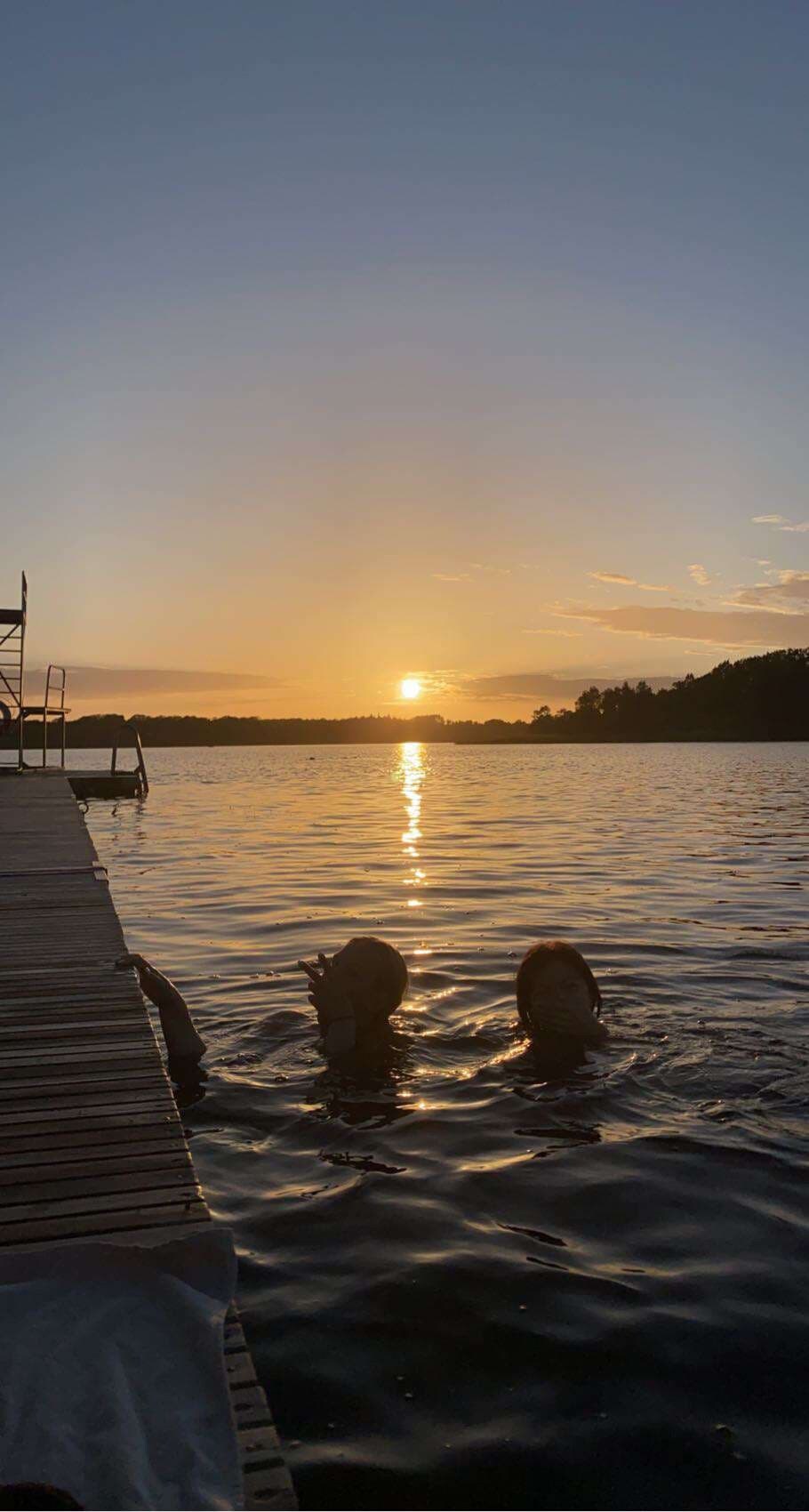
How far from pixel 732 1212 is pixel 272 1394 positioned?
8.88 ft

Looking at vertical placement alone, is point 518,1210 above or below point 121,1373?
below

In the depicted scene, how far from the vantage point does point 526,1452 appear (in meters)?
3.74

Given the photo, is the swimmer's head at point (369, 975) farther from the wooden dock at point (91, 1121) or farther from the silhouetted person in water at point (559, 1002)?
the wooden dock at point (91, 1121)

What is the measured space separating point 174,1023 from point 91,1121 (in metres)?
2.69

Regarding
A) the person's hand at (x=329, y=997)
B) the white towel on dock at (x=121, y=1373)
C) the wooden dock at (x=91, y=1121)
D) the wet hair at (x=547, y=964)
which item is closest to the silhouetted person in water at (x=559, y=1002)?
the wet hair at (x=547, y=964)

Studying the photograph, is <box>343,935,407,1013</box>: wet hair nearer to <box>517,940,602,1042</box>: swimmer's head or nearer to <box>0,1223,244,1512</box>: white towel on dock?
<box>517,940,602,1042</box>: swimmer's head

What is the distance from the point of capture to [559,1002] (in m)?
8.20

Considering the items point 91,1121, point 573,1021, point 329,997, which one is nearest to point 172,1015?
point 329,997

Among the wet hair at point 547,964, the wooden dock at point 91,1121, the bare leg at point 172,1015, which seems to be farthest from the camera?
the wet hair at point 547,964

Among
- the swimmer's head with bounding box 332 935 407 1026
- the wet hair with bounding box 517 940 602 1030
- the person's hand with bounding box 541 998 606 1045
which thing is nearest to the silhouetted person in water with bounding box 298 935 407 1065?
the swimmer's head with bounding box 332 935 407 1026

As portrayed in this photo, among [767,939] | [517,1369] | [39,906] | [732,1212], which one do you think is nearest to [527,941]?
[767,939]

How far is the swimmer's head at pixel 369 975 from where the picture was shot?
26.1 feet

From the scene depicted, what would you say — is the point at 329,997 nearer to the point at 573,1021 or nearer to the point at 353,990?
the point at 353,990

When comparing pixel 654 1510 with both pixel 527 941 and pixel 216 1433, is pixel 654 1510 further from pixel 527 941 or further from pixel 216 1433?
pixel 527 941
